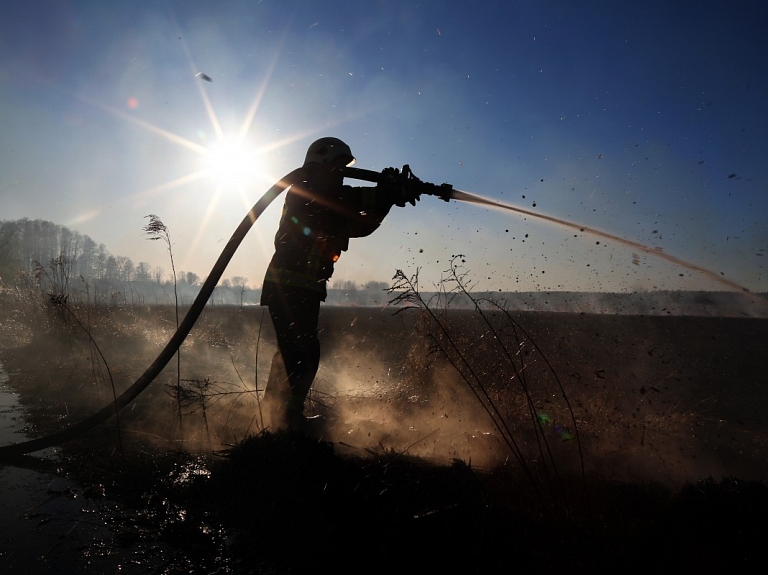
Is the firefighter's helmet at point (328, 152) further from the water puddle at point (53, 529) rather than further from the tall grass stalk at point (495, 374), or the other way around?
the water puddle at point (53, 529)

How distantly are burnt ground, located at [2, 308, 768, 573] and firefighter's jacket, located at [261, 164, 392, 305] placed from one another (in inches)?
48.3

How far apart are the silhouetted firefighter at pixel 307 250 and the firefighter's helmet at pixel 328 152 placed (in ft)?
0.71

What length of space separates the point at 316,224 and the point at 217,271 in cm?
109

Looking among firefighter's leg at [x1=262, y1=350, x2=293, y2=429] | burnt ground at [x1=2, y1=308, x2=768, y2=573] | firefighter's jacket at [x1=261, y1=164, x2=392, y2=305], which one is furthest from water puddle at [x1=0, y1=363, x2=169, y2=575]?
firefighter's jacket at [x1=261, y1=164, x2=392, y2=305]

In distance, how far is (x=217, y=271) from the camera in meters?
3.87

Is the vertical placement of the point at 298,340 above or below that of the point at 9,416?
above

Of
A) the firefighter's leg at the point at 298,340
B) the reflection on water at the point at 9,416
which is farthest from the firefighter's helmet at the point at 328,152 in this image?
the reflection on water at the point at 9,416

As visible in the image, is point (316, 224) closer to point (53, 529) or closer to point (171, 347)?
point (171, 347)

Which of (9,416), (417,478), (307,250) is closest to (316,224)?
(307,250)

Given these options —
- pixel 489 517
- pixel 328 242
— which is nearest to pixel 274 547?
pixel 489 517

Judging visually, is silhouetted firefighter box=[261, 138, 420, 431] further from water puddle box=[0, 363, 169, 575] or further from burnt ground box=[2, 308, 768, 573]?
water puddle box=[0, 363, 169, 575]

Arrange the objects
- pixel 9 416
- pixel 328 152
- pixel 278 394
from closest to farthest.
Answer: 1. pixel 278 394
2. pixel 9 416
3. pixel 328 152

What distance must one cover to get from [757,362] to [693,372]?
1889mm

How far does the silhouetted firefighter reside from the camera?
381 centimetres
